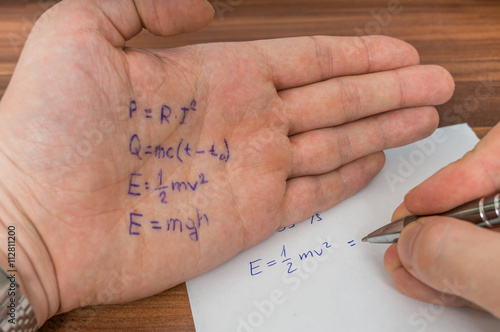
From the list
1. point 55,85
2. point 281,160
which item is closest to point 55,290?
point 55,85

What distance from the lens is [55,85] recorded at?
879 millimetres

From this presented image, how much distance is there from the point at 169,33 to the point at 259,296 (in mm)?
622

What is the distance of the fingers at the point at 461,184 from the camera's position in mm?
864

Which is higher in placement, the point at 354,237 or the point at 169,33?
the point at 169,33

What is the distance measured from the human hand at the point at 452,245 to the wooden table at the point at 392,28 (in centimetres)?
45

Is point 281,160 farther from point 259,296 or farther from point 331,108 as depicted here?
point 259,296

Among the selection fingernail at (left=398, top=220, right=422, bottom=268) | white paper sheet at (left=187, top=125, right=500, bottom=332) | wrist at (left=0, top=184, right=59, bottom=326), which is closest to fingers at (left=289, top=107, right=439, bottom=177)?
white paper sheet at (left=187, top=125, right=500, bottom=332)

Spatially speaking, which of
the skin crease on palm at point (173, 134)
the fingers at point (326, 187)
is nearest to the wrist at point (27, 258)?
the skin crease on palm at point (173, 134)

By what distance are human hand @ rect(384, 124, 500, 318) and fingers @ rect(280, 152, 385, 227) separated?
18cm

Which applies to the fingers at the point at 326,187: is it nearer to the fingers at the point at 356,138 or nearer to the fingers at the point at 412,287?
the fingers at the point at 356,138

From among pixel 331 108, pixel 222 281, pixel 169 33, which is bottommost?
pixel 222 281

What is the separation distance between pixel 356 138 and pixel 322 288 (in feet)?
1.33

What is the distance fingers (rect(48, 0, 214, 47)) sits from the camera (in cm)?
93

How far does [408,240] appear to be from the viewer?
2.71 feet
